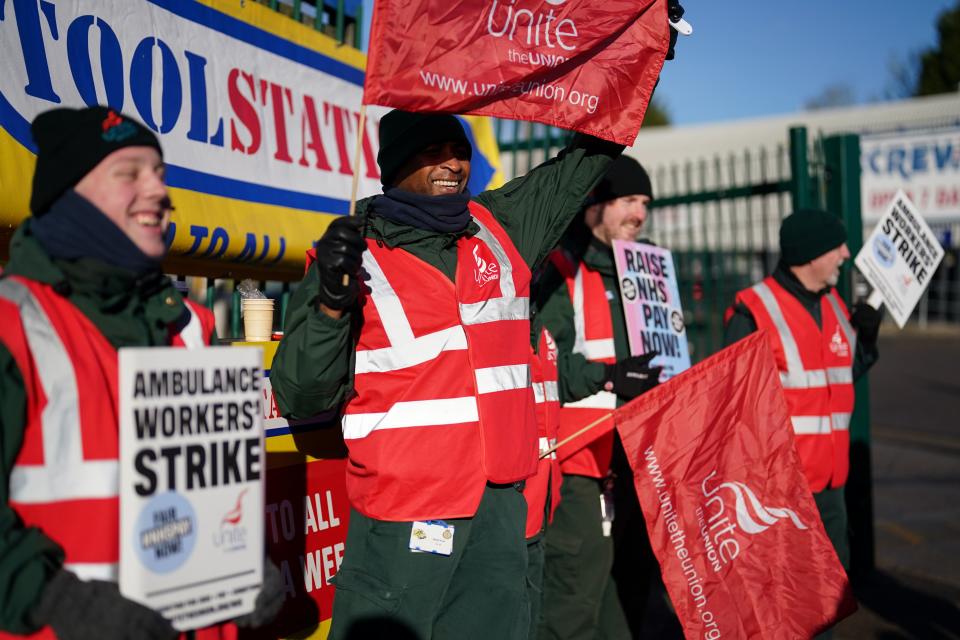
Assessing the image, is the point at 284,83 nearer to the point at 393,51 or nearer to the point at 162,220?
the point at 393,51

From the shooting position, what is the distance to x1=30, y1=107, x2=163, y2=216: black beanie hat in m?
2.11

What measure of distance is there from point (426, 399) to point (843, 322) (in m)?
2.83

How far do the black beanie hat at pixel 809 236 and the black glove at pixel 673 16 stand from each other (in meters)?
1.49

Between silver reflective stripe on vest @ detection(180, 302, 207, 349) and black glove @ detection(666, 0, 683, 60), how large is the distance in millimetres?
2176

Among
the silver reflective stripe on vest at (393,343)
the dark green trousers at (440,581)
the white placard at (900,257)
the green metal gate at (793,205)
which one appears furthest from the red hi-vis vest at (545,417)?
the green metal gate at (793,205)

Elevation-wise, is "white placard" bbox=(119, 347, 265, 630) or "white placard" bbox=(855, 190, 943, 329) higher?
"white placard" bbox=(855, 190, 943, 329)

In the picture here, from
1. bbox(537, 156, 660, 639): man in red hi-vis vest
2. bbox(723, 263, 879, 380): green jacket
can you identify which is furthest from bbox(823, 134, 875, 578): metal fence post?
bbox(537, 156, 660, 639): man in red hi-vis vest

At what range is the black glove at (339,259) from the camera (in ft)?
8.42

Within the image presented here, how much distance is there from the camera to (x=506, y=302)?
10.6ft

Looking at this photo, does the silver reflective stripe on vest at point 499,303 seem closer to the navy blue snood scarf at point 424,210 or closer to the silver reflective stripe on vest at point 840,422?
the navy blue snood scarf at point 424,210

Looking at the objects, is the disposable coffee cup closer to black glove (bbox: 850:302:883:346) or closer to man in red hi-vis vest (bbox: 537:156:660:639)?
man in red hi-vis vest (bbox: 537:156:660:639)

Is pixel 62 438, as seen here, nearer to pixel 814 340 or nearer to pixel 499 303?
pixel 499 303

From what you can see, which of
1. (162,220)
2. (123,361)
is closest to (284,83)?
(162,220)

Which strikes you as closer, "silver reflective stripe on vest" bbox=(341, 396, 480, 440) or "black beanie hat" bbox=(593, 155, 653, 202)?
"silver reflective stripe on vest" bbox=(341, 396, 480, 440)
